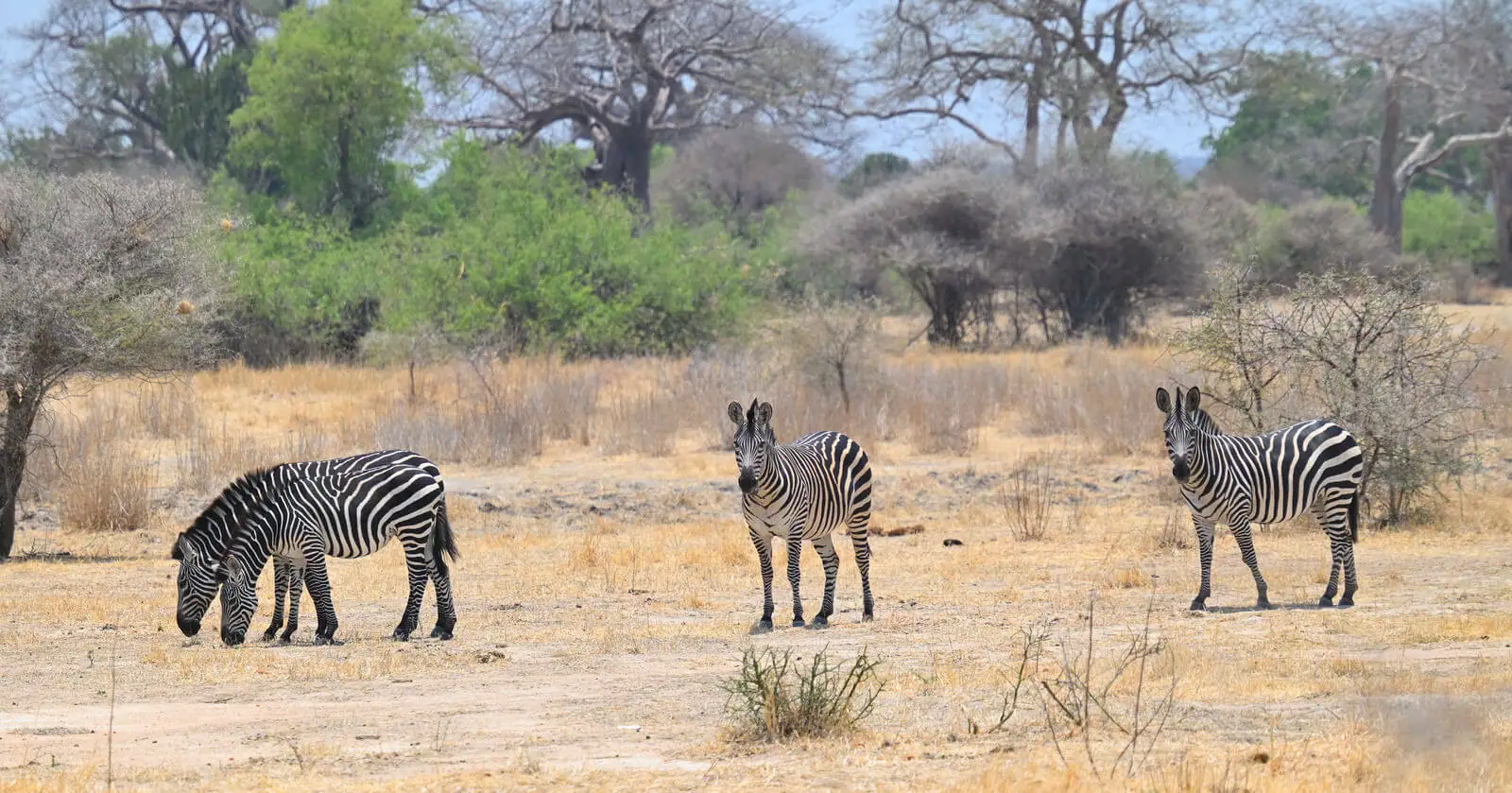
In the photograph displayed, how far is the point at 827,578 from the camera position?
475 inches

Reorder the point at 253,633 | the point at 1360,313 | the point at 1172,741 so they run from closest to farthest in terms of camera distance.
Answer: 1. the point at 1172,741
2. the point at 253,633
3. the point at 1360,313

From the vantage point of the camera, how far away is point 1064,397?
82.6ft

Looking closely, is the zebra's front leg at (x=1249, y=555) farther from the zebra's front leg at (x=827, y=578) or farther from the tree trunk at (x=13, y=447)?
the tree trunk at (x=13, y=447)

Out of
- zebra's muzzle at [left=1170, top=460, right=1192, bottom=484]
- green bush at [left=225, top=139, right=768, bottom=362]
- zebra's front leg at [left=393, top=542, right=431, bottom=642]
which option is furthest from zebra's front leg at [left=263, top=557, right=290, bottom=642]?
green bush at [left=225, top=139, right=768, bottom=362]

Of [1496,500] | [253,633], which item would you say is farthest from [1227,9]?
[253,633]

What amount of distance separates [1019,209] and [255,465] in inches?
845

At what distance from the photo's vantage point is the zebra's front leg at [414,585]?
11.5 metres

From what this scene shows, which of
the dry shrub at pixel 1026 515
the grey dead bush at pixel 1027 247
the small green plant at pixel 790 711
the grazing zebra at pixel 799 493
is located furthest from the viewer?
the grey dead bush at pixel 1027 247

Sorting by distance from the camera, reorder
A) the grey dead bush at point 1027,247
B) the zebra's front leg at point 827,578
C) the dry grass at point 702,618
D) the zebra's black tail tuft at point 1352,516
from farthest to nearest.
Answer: the grey dead bush at point 1027,247 < the zebra's black tail tuft at point 1352,516 < the zebra's front leg at point 827,578 < the dry grass at point 702,618

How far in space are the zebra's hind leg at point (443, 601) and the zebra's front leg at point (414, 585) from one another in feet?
0.18

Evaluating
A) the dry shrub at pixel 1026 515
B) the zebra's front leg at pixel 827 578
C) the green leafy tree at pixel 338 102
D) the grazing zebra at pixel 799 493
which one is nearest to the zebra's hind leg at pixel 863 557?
the grazing zebra at pixel 799 493

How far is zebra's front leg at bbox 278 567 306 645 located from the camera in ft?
37.8

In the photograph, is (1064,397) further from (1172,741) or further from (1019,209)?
(1172,741)

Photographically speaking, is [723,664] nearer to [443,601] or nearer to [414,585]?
[443,601]
